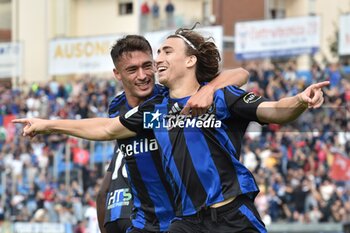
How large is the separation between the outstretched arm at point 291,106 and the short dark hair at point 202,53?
0.64 metres

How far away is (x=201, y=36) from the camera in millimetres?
6680

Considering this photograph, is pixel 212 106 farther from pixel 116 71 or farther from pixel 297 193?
pixel 297 193

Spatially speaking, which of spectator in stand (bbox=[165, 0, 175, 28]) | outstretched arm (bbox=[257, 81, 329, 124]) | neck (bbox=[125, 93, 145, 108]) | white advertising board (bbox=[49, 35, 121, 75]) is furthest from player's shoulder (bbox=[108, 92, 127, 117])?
spectator in stand (bbox=[165, 0, 175, 28])

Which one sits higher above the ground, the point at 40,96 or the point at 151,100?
the point at 151,100

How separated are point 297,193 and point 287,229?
86 centimetres

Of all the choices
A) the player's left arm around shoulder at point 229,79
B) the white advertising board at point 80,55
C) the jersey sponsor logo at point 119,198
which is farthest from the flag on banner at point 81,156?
the player's left arm around shoulder at point 229,79

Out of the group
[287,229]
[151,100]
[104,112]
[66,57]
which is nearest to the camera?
[151,100]

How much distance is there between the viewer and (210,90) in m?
6.39

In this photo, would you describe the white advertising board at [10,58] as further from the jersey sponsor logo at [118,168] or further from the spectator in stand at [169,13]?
the jersey sponsor logo at [118,168]

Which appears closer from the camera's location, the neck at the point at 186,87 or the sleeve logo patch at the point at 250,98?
the sleeve logo patch at the point at 250,98

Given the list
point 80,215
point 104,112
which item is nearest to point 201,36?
point 80,215

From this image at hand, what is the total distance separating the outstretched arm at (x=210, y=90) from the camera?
20.6ft

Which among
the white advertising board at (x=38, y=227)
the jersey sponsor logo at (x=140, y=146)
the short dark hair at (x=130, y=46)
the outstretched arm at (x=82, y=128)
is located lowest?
the white advertising board at (x=38, y=227)

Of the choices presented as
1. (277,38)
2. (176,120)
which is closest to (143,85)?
(176,120)
